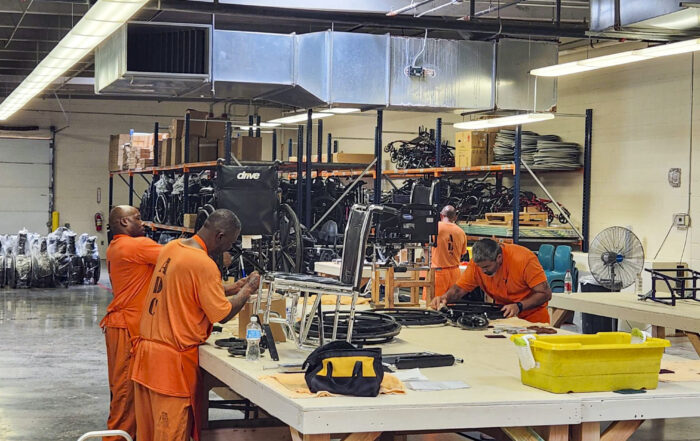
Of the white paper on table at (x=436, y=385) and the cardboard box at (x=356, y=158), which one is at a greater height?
the cardboard box at (x=356, y=158)

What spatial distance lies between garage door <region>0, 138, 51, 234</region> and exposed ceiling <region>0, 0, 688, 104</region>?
8601 millimetres

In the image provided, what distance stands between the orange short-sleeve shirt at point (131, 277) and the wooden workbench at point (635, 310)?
350cm

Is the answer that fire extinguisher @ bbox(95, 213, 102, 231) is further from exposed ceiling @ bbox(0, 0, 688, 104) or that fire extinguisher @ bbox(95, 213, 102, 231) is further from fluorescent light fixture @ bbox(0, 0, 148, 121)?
fluorescent light fixture @ bbox(0, 0, 148, 121)

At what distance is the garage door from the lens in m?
23.3

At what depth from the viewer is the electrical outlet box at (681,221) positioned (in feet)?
37.5

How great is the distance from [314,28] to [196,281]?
10686 mm

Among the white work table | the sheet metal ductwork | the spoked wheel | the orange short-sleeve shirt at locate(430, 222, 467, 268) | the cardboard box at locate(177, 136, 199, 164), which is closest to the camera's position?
the white work table

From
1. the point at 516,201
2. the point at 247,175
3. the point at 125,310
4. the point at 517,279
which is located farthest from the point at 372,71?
the point at 125,310

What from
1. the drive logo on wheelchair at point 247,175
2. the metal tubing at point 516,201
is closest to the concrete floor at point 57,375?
the drive logo on wheelchair at point 247,175

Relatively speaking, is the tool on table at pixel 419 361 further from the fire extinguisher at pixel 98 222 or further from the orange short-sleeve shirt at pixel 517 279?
the fire extinguisher at pixel 98 222

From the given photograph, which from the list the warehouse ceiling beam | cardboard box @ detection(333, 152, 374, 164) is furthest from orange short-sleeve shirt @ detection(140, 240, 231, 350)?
cardboard box @ detection(333, 152, 374, 164)

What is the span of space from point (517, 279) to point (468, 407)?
10.2 ft

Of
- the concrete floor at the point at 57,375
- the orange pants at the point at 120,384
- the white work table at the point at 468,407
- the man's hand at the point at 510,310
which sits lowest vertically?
the concrete floor at the point at 57,375

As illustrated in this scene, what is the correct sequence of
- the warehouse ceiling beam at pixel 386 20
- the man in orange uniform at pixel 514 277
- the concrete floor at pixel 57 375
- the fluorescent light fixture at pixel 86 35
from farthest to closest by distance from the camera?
the warehouse ceiling beam at pixel 386 20, the fluorescent light fixture at pixel 86 35, the concrete floor at pixel 57 375, the man in orange uniform at pixel 514 277
